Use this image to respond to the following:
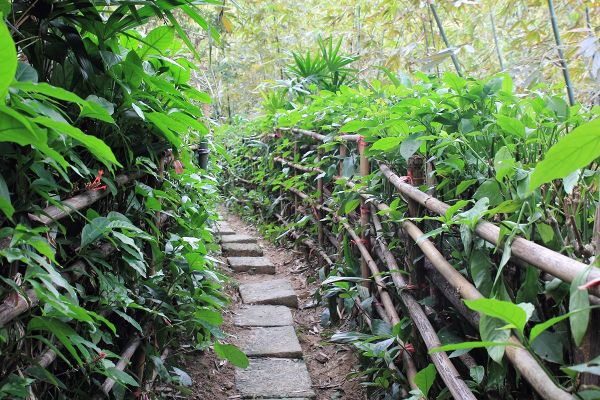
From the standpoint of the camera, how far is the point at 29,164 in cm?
102

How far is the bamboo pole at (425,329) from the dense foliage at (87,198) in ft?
2.50

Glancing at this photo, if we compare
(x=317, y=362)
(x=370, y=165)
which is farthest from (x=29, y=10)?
(x=317, y=362)

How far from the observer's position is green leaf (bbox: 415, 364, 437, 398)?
156cm

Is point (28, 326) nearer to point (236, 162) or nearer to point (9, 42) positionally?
point (9, 42)

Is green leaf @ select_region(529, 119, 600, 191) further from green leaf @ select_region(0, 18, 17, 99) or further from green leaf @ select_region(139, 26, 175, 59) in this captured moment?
green leaf @ select_region(139, 26, 175, 59)

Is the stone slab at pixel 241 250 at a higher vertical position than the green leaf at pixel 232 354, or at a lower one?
lower

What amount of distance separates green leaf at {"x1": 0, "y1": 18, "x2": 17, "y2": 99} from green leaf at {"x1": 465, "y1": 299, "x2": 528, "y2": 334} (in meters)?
0.68

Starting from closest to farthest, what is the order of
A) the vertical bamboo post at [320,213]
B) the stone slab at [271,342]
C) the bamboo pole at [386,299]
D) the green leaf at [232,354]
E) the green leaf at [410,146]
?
the green leaf at [410,146], the bamboo pole at [386,299], the green leaf at [232,354], the stone slab at [271,342], the vertical bamboo post at [320,213]

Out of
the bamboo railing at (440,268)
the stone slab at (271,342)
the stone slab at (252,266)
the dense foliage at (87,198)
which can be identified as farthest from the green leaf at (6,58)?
the stone slab at (252,266)

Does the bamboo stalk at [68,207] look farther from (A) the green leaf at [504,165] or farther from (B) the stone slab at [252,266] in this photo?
(B) the stone slab at [252,266]

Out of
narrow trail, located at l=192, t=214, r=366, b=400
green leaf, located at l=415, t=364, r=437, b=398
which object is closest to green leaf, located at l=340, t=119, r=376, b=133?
green leaf, located at l=415, t=364, r=437, b=398

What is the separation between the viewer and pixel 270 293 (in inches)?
147

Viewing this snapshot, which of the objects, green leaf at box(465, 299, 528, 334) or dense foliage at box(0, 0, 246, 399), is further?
dense foliage at box(0, 0, 246, 399)

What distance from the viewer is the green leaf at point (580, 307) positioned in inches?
30.4
